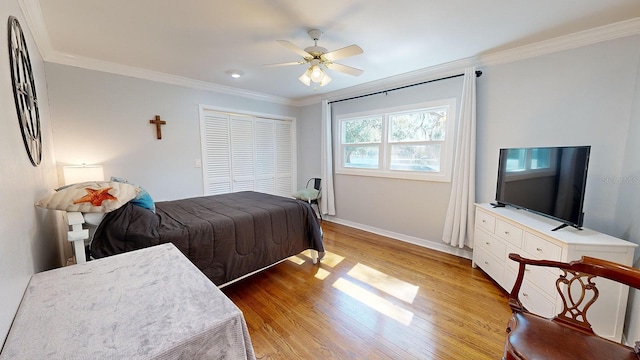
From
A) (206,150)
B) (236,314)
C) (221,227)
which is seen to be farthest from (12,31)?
(206,150)

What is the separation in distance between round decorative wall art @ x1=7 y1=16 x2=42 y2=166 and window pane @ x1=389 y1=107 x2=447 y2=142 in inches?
142

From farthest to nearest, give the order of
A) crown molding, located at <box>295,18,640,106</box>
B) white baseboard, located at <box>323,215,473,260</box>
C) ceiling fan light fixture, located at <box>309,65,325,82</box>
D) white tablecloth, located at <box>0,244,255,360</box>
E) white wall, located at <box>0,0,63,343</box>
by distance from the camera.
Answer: white baseboard, located at <box>323,215,473,260</box>
ceiling fan light fixture, located at <box>309,65,325,82</box>
crown molding, located at <box>295,18,640,106</box>
white wall, located at <box>0,0,63,343</box>
white tablecloth, located at <box>0,244,255,360</box>

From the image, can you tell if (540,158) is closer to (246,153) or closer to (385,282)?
(385,282)

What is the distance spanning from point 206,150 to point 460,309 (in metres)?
3.79

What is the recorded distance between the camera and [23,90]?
1.36 meters

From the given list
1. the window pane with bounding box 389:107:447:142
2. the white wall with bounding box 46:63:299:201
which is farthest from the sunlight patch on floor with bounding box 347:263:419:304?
the white wall with bounding box 46:63:299:201

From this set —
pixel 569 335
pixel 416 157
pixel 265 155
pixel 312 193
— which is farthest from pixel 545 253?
pixel 265 155

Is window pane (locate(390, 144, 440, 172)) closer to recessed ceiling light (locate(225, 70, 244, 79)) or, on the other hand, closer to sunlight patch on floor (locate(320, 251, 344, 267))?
sunlight patch on floor (locate(320, 251, 344, 267))

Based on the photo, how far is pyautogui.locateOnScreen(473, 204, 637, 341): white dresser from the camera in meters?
1.61

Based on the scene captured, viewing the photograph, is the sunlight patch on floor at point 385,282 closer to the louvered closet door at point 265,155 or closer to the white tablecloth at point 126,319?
the white tablecloth at point 126,319

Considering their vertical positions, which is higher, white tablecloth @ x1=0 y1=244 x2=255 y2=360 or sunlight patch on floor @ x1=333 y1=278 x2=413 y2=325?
white tablecloth @ x1=0 y1=244 x2=255 y2=360

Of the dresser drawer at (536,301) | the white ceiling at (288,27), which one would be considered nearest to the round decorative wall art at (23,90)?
the white ceiling at (288,27)

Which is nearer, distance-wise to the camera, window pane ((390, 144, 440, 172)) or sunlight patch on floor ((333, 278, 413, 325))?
sunlight patch on floor ((333, 278, 413, 325))

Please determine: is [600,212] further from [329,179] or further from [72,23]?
[72,23]
